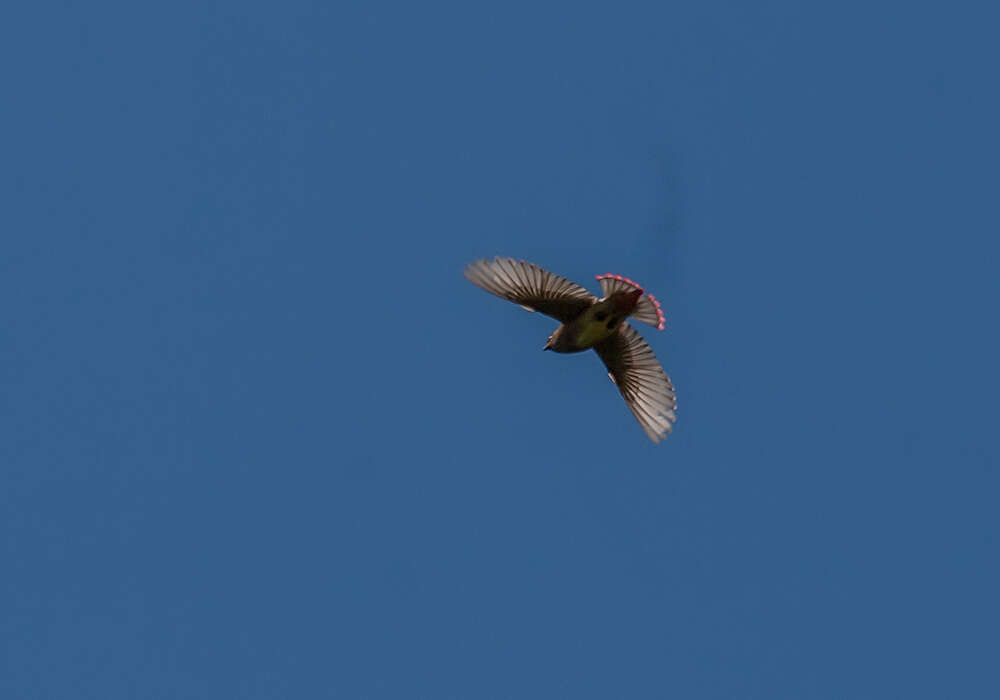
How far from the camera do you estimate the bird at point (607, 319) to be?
25266mm

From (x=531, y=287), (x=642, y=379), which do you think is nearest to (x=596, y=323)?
(x=531, y=287)

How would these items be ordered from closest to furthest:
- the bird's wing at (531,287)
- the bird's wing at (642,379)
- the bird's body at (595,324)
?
the bird's wing at (531,287)
the bird's body at (595,324)
the bird's wing at (642,379)

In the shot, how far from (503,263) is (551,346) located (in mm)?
2357

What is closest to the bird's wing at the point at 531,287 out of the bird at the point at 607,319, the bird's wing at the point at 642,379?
the bird at the point at 607,319

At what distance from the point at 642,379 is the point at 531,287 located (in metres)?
3.18

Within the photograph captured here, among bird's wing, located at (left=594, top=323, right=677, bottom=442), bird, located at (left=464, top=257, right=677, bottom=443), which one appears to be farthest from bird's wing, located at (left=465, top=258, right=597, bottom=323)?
bird's wing, located at (left=594, top=323, right=677, bottom=442)

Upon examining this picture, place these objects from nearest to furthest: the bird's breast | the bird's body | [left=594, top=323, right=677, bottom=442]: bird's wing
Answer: the bird's body
the bird's breast
[left=594, top=323, right=677, bottom=442]: bird's wing

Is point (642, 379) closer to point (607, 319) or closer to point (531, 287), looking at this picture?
point (607, 319)

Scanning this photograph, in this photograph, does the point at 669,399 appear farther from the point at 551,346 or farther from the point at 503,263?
the point at 503,263

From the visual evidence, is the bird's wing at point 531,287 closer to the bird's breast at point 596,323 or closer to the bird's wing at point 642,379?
the bird's breast at point 596,323

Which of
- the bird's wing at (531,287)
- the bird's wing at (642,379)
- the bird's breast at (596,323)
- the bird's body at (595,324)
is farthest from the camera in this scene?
the bird's wing at (642,379)

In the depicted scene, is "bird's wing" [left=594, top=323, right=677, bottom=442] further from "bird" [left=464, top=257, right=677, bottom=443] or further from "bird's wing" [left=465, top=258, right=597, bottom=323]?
"bird's wing" [left=465, top=258, right=597, bottom=323]

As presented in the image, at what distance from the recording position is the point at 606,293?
2569 cm

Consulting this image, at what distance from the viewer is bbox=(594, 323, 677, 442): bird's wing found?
27.0 metres
